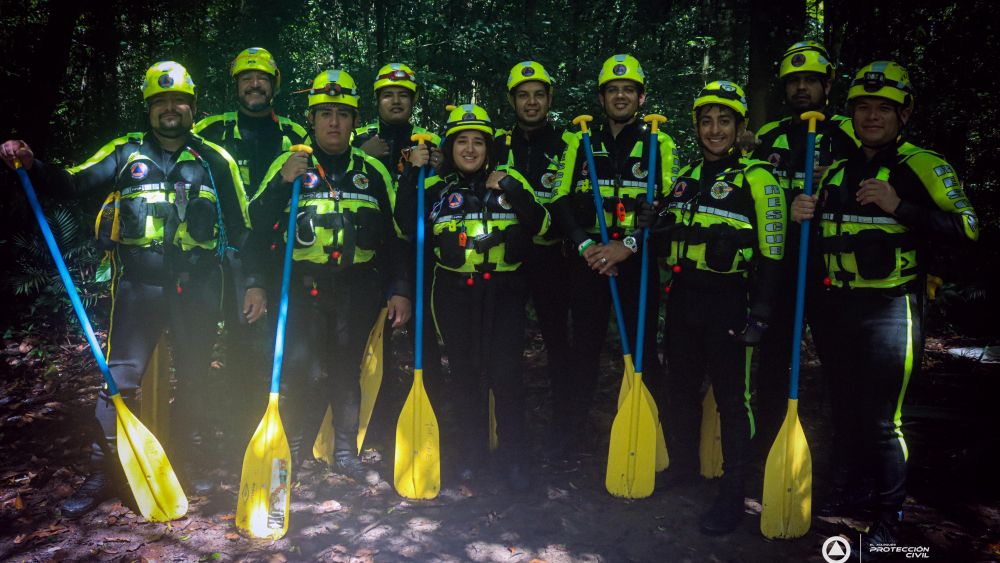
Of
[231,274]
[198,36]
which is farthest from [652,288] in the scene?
[198,36]

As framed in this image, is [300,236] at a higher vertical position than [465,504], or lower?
higher

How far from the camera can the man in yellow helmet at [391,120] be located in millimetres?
5266

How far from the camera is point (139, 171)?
163 inches

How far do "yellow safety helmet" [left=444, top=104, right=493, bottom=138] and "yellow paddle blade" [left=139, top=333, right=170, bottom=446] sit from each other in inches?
96.1

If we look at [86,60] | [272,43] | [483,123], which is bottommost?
[483,123]

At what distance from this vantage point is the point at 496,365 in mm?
4414

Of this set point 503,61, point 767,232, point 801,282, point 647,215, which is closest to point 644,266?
point 647,215

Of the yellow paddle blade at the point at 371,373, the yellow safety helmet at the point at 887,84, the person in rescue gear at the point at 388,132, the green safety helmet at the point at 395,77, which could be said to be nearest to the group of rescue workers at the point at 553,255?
the yellow safety helmet at the point at 887,84

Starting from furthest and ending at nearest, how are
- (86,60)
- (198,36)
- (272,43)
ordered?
(86,60), (198,36), (272,43)

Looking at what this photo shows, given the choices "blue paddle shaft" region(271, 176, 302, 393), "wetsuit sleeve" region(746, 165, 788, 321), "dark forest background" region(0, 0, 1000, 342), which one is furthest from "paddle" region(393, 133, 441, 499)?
"dark forest background" region(0, 0, 1000, 342)

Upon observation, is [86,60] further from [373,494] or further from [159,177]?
[373,494]

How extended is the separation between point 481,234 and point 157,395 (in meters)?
2.52

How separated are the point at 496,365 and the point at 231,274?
2.40 metres

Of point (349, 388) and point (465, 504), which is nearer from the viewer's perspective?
point (465, 504)
